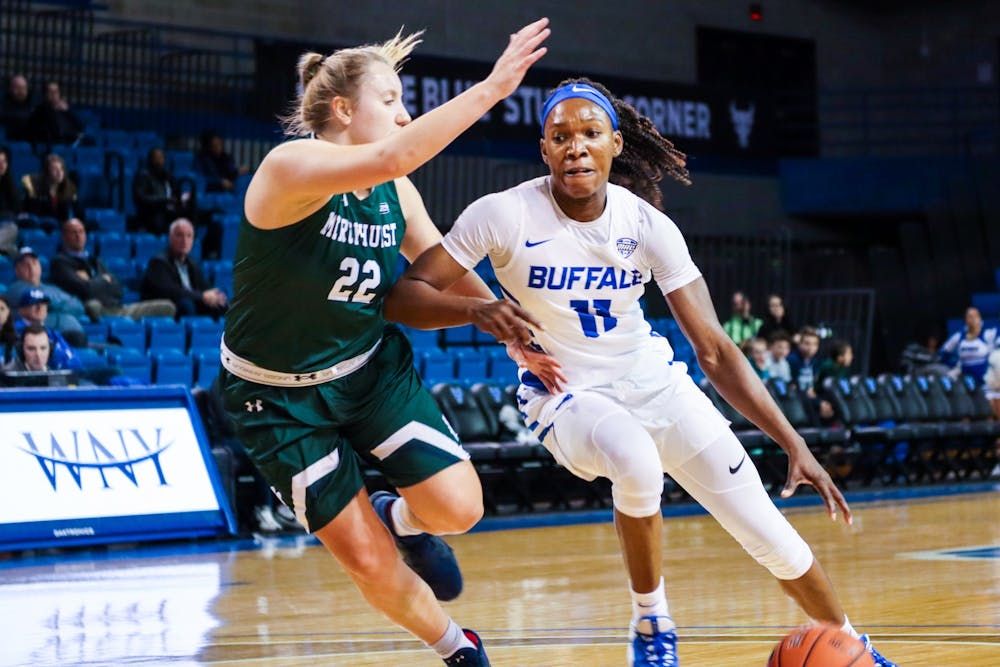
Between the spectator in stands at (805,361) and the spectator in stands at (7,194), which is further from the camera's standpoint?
the spectator in stands at (805,361)

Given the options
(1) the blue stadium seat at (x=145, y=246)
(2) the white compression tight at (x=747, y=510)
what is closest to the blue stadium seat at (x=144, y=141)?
(1) the blue stadium seat at (x=145, y=246)

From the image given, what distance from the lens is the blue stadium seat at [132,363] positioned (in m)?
11.0

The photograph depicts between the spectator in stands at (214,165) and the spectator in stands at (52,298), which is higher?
the spectator in stands at (214,165)

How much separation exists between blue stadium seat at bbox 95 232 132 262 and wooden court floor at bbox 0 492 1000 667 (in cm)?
411

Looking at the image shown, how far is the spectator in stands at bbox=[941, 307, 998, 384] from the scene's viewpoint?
17672 millimetres

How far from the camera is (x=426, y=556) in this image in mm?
4625

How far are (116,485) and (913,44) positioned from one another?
1957 centimetres

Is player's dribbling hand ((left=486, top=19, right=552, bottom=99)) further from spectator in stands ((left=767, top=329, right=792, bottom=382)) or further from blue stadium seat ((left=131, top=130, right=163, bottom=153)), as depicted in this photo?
blue stadium seat ((left=131, top=130, right=163, bottom=153))

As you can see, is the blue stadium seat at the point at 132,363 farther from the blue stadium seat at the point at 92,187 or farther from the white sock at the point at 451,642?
the white sock at the point at 451,642

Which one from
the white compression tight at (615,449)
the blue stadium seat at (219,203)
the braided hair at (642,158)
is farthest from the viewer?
the blue stadium seat at (219,203)

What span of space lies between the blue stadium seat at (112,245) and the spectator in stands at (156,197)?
1.87ft

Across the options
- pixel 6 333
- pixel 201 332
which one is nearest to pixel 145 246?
pixel 201 332

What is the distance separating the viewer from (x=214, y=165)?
15148 mm

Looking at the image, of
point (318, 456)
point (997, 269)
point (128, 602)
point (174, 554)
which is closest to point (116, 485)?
point (174, 554)
